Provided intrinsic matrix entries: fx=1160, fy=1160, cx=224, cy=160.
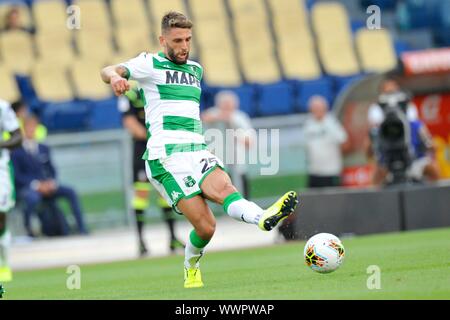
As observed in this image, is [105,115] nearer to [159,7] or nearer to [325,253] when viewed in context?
[159,7]

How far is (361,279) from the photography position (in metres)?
9.50

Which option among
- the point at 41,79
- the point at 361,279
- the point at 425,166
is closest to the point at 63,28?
the point at 41,79

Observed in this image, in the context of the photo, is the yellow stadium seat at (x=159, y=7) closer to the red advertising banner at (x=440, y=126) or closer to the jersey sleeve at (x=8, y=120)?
the red advertising banner at (x=440, y=126)

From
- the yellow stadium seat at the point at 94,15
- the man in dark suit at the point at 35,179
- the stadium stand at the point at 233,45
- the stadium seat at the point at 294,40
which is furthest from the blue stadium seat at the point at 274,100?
the man in dark suit at the point at 35,179

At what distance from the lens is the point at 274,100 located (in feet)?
73.8

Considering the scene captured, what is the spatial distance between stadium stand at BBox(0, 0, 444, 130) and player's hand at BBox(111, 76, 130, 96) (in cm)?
1120

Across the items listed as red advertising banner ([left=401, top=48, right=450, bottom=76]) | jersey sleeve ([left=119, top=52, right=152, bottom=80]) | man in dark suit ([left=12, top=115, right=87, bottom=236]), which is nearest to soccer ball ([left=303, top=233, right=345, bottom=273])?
jersey sleeve ([left=119, top=52, right=152, bottom=80])

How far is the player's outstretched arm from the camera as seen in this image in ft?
29.5

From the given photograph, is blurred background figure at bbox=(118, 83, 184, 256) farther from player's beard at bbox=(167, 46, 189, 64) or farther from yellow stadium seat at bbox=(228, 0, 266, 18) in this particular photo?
yellow stadium seat at bbox=(228, 0, 266, 18)

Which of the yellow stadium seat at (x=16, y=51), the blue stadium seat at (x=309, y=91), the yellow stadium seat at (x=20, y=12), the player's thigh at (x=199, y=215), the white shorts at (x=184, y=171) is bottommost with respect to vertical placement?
the player's thigh at (x=199, y=215)

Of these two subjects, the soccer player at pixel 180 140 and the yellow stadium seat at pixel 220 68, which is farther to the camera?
the yellow stadium seat at pixel 220 68

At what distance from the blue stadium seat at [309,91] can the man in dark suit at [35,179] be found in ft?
18.8

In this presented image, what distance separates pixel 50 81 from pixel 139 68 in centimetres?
1130

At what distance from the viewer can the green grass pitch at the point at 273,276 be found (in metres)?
8.75
